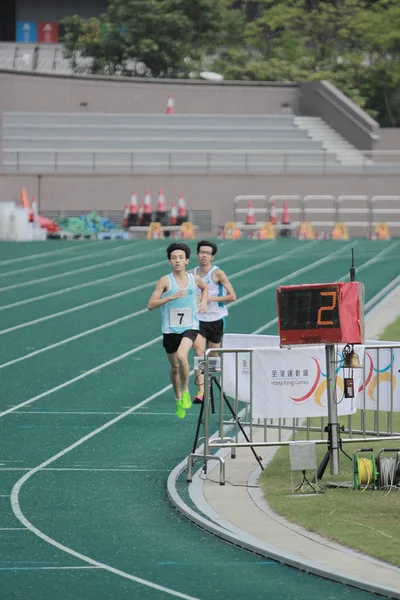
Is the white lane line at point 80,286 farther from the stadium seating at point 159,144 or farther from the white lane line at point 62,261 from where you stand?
the stadium seating at point 159,144

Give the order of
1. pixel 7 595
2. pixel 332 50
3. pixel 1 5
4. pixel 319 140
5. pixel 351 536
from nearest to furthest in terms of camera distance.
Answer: pixel 7 595 → pixel 351 536 → pixel 319 140 → pixel 332 50 → pixel 1 5

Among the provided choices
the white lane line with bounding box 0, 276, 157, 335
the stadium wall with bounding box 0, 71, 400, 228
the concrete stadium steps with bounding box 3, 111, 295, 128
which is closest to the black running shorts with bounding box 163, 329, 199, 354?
the white lane line with bounding box 0, 276, 157, 335

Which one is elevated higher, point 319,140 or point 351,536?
point 319,140

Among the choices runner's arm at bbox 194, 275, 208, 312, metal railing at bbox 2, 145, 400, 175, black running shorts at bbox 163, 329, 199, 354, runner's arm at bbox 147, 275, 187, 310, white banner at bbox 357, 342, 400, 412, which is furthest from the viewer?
metal railing at bbox 2, 145, 400, 175

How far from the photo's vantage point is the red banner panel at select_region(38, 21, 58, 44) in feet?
258

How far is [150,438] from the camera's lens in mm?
14898

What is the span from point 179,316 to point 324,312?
3564mm

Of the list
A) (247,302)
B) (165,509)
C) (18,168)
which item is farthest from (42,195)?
(165,509)

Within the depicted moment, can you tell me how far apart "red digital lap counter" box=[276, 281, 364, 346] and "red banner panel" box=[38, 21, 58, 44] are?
68085 mm

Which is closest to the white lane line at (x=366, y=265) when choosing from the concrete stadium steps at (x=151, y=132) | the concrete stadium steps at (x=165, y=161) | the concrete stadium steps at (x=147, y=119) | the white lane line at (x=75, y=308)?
the white lane line at (x=75, y=308)

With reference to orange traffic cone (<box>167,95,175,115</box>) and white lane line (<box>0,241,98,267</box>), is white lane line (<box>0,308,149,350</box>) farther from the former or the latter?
orange traffic cone (<box>167,95,175,115</box>)

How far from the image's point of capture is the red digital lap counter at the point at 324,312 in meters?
12.0

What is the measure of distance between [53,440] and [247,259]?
2140cm

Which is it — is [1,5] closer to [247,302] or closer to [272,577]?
[247,302]
